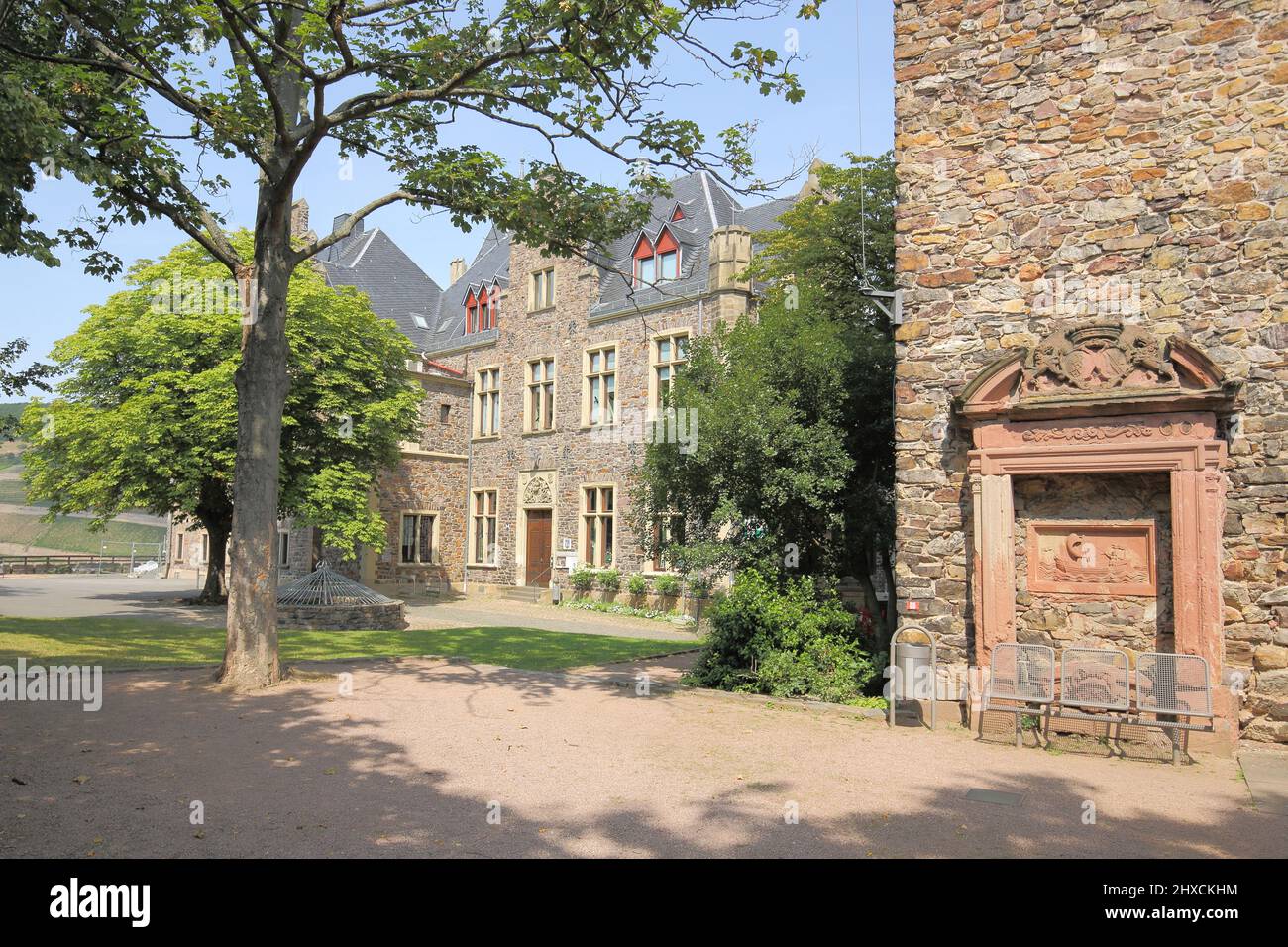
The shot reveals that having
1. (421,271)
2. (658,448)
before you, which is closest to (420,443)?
(421,271)

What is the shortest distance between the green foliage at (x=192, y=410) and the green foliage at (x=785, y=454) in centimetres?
1244

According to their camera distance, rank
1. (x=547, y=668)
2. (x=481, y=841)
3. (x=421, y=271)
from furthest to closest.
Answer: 1. (x=421, y=271)
2. (x=547, y=668)
3. (x=481, y=841)

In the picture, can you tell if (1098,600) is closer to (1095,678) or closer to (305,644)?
(1095,678)

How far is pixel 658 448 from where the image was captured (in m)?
14.3

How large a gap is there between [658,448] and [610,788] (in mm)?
8211

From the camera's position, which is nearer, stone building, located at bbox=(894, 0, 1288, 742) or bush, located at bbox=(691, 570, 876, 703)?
stone building, located at bbox=(894, 0, 1288, 742)

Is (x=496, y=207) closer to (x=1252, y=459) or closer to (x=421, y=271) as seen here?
(x=1252, y=459)

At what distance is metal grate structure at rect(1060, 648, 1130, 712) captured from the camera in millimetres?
8539

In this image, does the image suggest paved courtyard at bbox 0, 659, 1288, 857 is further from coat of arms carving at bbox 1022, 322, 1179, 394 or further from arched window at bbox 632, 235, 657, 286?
arched window at bbox 632, 235, 657, 286

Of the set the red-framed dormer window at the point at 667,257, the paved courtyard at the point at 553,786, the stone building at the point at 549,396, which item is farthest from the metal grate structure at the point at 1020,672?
the red-framed dormer window at the point at 667,257

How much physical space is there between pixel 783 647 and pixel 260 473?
6817mm

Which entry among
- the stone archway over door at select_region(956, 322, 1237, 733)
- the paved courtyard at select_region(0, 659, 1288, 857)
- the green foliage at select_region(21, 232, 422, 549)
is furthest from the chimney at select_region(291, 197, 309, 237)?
the stone archway over door at select_region(956, 322, 1237, 733)

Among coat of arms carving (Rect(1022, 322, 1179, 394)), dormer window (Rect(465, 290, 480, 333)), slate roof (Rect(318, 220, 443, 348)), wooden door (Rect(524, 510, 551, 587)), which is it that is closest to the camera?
coat of arms carving (Rect(1022, 322, 1179, 394))

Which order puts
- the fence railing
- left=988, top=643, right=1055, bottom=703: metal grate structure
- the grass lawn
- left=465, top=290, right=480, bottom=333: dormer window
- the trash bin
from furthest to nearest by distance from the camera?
the fence railing → left=465, top=290, right=480, bottom=333: dormer window → the grass lawn → the trash bin → left=988, top=643, right=1055, bottom=703: metal grate structure
